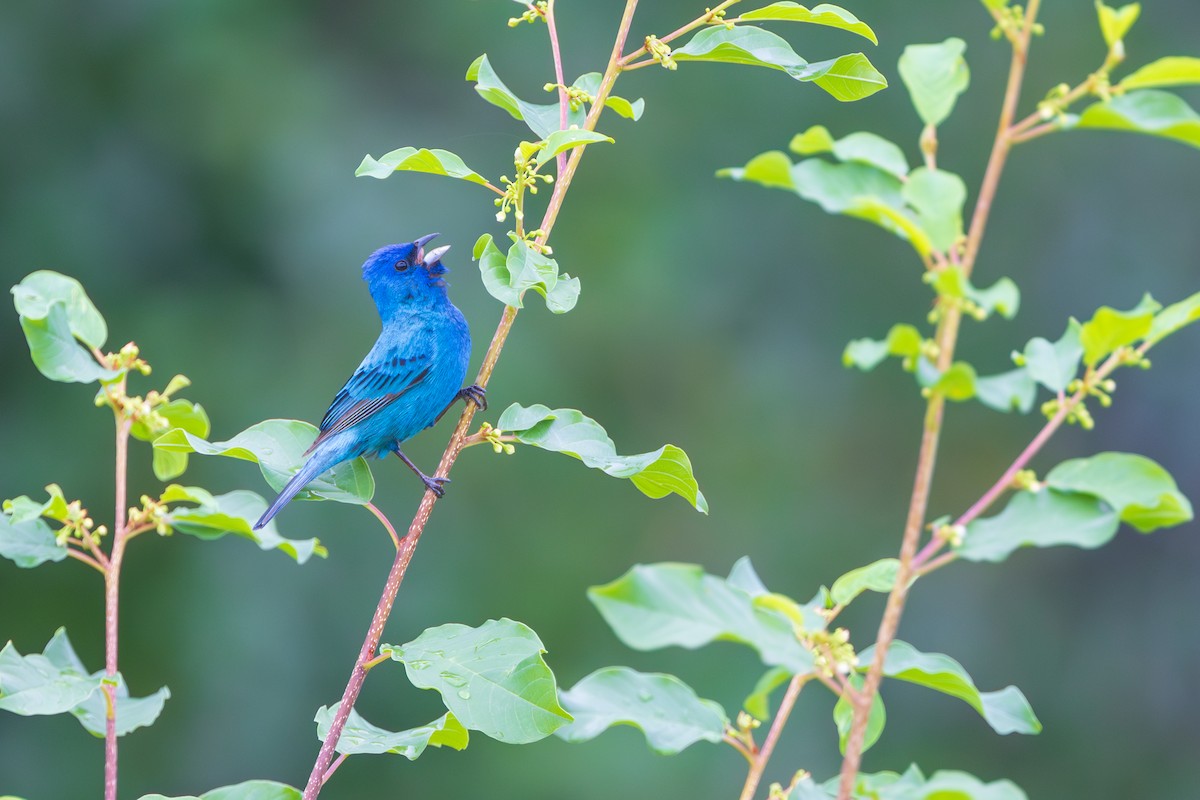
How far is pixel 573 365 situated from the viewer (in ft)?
23.8

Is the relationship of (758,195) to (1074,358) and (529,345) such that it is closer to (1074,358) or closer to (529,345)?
(529,345)

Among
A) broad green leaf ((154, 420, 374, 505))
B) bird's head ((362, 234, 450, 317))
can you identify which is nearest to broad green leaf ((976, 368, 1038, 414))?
broad green leaf ((154, 420, 374, 505))

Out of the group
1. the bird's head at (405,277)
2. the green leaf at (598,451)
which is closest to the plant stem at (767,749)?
the green leaf at (598,451)

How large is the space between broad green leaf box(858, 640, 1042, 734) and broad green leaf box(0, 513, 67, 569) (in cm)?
100

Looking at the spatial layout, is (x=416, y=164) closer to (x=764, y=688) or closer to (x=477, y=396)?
(x=477, y=396)

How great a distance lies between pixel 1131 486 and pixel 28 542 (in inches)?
50.0

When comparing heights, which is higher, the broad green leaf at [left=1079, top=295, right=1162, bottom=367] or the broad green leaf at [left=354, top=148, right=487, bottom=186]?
the broad green leaf at [left=354, top=148, right=487, bottom=186]

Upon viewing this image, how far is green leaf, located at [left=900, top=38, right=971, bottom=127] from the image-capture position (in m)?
1.08

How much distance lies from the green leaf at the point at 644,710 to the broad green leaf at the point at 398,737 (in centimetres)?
24

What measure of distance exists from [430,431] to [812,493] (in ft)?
7.09

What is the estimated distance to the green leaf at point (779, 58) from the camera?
1655mm

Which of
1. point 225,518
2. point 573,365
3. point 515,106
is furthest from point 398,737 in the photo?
point 573,365

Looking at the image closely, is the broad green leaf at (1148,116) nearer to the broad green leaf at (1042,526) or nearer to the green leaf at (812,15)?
the broad green leaf at (1042,526)

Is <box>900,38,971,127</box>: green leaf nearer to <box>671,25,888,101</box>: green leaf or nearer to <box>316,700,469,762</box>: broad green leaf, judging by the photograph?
<box>671,25,888,101</box>: green leaf
